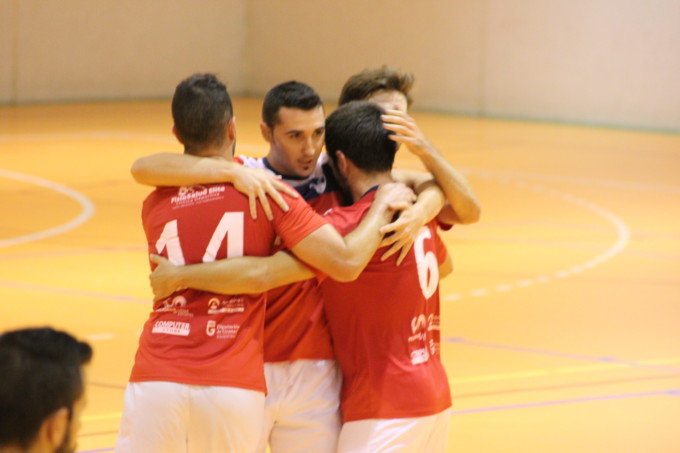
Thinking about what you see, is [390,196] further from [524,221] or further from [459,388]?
[524,221]

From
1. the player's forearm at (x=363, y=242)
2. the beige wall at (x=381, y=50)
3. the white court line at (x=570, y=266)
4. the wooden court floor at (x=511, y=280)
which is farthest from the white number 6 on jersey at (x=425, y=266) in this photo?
the beige wall at (x=381, y=50)

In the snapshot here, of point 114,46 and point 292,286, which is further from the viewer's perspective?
point 114,46

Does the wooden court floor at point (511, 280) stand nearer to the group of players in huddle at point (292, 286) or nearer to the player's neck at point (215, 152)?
the group of players in huddle at point (292, 286)

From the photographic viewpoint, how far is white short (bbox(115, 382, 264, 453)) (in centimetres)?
361

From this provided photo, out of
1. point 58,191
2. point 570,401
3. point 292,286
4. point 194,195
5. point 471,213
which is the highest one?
point 194,195

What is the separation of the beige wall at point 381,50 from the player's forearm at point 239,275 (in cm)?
1716

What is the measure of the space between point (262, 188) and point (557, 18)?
59.0 feet

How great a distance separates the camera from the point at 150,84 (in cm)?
2309

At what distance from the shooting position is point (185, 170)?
12.1 ft

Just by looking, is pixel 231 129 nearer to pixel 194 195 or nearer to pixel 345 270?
pixel 194 195

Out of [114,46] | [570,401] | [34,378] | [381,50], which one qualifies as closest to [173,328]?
[34,378]

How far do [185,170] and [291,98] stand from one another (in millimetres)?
562

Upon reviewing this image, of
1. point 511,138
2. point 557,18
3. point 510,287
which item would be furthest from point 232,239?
point 557,18

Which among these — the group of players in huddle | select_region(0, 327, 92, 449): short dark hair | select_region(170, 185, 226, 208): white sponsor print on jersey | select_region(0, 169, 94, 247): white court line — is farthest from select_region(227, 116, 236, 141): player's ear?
select_region(0, 169, 94, 247): white court line
